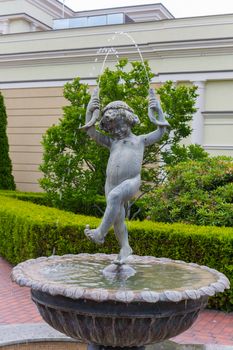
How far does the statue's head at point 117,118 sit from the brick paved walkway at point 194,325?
8.61 ft

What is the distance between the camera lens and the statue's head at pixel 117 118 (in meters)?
4.04

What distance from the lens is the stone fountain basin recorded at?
10.2ft

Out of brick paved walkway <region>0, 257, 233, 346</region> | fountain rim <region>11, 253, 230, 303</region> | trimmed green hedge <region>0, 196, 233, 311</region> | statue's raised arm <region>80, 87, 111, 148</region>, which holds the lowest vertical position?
brick paved walkway <region>0, 257, 233, 346</region>

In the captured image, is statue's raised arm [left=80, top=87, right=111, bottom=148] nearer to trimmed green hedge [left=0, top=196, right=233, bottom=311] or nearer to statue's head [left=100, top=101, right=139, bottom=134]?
statue's head [left=100, top=101, right=139, bottom=134]

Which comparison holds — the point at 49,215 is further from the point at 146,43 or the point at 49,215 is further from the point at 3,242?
the point at 146,43

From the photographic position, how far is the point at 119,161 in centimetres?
396

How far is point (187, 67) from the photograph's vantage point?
14500 mm

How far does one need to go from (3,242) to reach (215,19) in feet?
29.6

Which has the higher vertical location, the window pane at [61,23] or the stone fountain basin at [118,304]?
the window pane at [61,23]

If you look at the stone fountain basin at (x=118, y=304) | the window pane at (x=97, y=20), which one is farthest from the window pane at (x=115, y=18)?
the stone fountain basin at (x=118, y=304)

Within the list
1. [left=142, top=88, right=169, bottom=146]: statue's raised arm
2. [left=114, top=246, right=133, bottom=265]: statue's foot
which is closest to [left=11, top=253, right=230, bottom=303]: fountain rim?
[left=114, top=246, right=133, bottom=265]: statue's foot

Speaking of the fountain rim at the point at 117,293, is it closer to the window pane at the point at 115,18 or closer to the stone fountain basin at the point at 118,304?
the stone fountain basin at the point at 118,304

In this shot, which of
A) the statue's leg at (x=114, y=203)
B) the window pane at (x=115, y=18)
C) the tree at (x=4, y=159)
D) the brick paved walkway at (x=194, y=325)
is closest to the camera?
the statue's leg at (x=114, y=203)

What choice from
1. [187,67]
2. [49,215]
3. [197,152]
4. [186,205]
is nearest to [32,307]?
[49,215]
